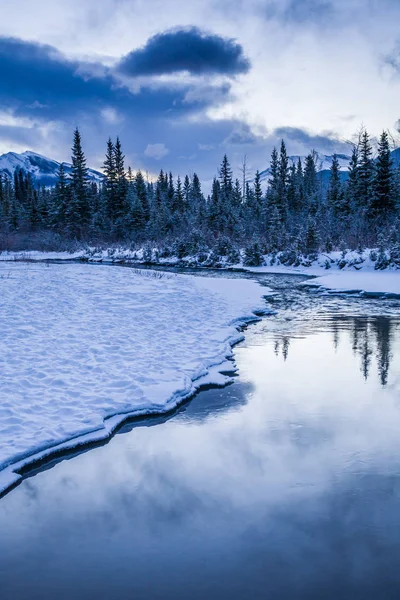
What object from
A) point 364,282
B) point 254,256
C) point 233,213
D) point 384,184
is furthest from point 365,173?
point 364,282

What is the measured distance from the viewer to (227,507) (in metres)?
4.20

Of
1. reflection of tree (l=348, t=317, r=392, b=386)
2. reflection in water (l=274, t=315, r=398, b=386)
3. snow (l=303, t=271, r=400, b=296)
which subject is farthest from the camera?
snow (l=303, t=271, r=400, b=296)

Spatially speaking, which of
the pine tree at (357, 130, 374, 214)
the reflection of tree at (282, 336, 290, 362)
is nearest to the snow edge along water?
the reflection of tree at (282, 336, 290, 362)

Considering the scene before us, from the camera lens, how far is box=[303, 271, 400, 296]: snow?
64.5ft

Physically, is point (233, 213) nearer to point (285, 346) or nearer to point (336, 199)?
point (336, 199)

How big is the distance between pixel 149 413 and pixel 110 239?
5130cm

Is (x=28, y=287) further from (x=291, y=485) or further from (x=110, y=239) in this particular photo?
(x=110, y=239)

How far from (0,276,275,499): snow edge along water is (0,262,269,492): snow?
0.05 ft

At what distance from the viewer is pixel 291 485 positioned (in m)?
4.54

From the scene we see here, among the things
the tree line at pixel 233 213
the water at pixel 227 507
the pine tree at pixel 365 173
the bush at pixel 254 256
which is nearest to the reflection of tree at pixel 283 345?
the water at pixel 227 507

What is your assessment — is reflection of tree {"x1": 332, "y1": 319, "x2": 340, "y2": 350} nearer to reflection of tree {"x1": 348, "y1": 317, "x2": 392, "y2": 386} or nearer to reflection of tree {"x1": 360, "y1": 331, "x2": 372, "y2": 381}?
reflection of tree {"x1": 348, "y1": 317, "x2": 392, "y2": 386}

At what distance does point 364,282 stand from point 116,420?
17.5 meters

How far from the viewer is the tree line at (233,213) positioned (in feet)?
111

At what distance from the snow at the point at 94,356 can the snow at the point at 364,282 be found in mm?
7071
